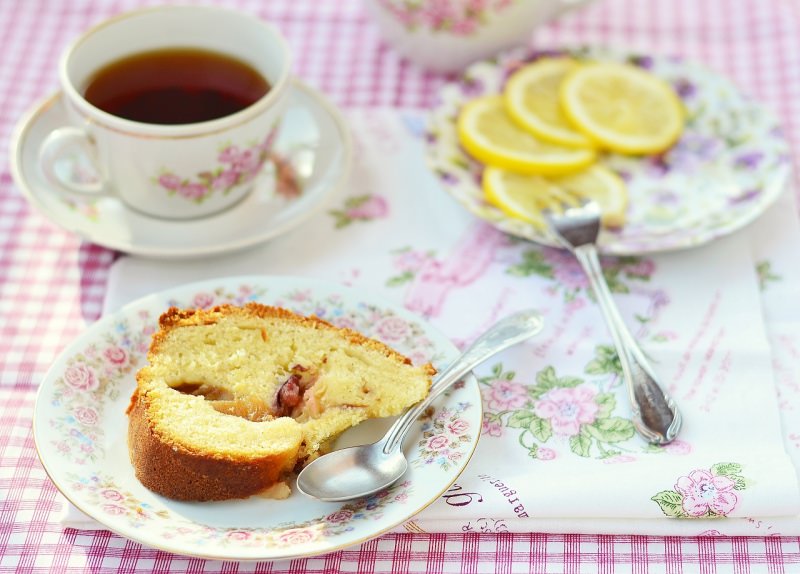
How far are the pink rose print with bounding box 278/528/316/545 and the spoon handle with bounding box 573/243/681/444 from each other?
531 millimetres

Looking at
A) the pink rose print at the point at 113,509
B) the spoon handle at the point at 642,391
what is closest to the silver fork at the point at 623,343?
the spoon handle at the point at 642,391

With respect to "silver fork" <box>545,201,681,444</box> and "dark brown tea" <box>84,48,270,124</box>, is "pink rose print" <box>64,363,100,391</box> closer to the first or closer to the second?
"dark brown tea" <box>84,48,270,124</box>

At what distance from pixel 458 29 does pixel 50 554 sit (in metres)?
1.40

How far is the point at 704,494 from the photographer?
51.8 inches

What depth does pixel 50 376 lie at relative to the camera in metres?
1.37

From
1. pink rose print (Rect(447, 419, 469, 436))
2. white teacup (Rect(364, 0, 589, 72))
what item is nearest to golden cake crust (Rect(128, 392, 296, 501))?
pink rose print (Rect(447, 419, 469, 436))

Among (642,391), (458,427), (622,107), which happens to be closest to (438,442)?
(458,427)

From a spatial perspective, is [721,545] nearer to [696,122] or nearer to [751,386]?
[751,386]

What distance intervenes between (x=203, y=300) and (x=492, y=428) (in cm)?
51

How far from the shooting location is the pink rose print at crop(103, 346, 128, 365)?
4.75 ft

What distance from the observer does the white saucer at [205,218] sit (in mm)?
1699

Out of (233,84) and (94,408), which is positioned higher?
(233,84)

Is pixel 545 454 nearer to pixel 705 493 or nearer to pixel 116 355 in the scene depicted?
pixel 705 493

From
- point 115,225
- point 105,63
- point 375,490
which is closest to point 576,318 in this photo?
point 375,490
